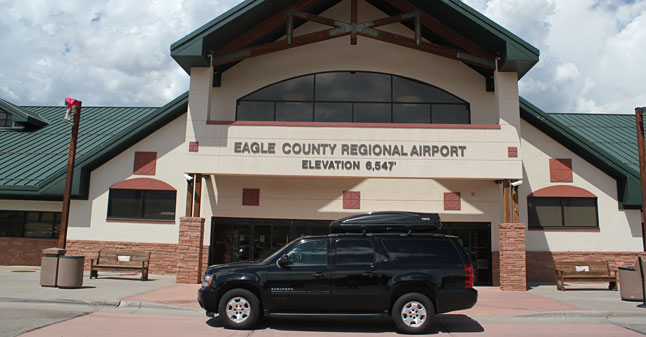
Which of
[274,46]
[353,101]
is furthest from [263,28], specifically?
[353,101]

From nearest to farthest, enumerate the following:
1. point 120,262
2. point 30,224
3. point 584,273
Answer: point 584,273 → point 120,262 → point 30,224

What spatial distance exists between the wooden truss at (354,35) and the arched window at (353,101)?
153 centimetres

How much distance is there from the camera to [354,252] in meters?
8.83

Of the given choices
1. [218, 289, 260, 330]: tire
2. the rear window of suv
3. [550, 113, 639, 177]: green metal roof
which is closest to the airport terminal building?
[550, 113, 639, 177]: green metal roof

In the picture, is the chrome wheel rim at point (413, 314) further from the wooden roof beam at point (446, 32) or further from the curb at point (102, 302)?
the wooden roof beam at point (446, 32)

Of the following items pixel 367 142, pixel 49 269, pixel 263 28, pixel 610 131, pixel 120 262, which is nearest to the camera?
pixel 49 269

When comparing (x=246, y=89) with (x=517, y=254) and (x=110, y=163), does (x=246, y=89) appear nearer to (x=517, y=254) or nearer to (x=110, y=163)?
(x=110, y=163)

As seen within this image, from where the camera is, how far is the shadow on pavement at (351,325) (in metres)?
8.79

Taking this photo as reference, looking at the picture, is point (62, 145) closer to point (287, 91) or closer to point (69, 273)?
point (69, 273)

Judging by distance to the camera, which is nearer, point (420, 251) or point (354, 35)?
point (420, 251)

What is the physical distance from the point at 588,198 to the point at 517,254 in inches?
171

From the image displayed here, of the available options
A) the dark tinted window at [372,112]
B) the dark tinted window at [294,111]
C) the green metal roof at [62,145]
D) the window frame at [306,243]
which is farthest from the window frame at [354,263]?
the green metal roof at [62,145]

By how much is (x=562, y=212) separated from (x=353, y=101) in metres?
8.55

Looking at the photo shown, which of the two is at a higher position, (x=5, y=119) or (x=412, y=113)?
(x=5, y=119)
